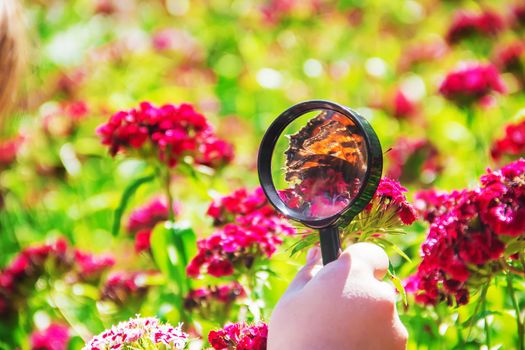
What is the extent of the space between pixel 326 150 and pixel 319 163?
0.02 m

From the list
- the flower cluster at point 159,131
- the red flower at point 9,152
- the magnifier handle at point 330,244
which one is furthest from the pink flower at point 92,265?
the magnifier handle at point 330,244

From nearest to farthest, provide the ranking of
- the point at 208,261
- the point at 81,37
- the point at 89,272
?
1. the point at 208,261
2. the point at 89,272
3. the point at 81,37

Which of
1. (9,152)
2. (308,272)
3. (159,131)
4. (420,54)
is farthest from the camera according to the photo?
(420,54)

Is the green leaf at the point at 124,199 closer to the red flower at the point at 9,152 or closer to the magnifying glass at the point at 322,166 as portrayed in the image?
the magnifying glass at the point at 322,166

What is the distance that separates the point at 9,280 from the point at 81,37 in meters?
3.20

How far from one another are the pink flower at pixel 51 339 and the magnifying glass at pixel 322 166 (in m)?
1.01

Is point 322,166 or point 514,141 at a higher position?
point 322,166

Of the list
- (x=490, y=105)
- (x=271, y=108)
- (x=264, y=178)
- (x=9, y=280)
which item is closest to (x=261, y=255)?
(x=264, y=178)

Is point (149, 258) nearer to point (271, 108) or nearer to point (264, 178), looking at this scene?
point (264, 178)

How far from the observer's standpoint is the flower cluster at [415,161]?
276cm

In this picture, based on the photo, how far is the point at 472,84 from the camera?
9.01ft

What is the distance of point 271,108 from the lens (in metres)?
3.68

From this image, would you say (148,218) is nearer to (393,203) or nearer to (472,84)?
(472,84)

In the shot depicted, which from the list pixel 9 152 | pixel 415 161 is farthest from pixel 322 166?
pixel 9 152
